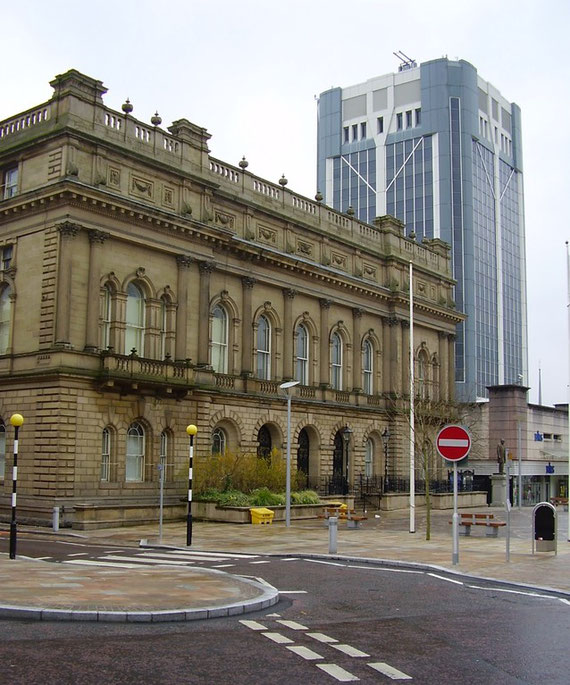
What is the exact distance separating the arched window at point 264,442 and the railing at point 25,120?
1927cm

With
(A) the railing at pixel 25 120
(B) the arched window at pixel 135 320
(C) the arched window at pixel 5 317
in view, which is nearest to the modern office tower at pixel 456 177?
(B) the arched window at pixel 135 320

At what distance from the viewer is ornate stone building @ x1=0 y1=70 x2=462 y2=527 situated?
115ft

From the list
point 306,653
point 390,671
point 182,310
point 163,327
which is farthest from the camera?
point 182,310

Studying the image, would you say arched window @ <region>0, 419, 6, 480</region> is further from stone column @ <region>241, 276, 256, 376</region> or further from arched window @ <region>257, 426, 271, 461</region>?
arched window @ <region>257, 426, 271, 461</region>

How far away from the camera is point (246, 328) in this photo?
149 feet

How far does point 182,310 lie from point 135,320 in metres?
2.39

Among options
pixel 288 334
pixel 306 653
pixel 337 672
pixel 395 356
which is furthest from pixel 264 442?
pixel 337 672

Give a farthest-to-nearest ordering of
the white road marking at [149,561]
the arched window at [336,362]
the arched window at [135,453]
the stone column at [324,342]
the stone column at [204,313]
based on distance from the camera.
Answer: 1. the arched window at [336,362]
2. the stone column at [324,342]
3. the stone column at [204,313]
4. the arched window at [135,453]
5. the white road marking at [149,561]

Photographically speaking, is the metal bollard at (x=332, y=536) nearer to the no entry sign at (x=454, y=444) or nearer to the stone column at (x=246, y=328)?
the no entry sign at (x=454, y=444)

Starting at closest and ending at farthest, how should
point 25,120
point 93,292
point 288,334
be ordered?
point 93,292, point 25,120, point 288,334

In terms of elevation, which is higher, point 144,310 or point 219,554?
point 144,310

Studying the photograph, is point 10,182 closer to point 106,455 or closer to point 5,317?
point 5,317

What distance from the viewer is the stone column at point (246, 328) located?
45.4m

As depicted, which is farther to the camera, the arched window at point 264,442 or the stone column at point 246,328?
the arched window at point 264,442
